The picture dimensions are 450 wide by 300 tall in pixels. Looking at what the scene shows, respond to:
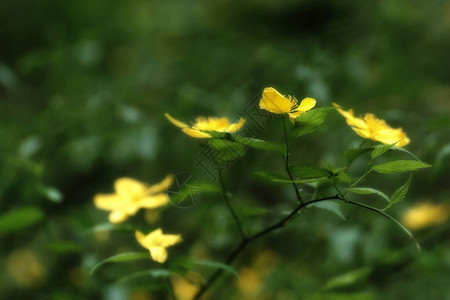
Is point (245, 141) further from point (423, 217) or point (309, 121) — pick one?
point (423, 217)

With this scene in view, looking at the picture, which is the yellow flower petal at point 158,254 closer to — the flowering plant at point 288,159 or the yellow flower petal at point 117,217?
the flowering plant at point 288,159

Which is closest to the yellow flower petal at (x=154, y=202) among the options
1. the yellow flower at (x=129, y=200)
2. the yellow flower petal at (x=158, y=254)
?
the yellow flower at (x=129, y=200)

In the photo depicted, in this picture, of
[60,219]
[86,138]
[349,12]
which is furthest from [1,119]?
[349,12]

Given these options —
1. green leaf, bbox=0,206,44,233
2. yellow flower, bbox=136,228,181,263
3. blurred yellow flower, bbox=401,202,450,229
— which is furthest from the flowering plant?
blurred yellow flower, bbox=401,202,450,229

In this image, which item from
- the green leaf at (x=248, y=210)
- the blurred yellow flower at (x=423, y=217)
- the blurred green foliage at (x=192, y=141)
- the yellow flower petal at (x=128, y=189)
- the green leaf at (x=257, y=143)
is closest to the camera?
the green leaf at (x=257, y=143)

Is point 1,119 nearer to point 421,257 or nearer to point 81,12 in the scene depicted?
point 81,12

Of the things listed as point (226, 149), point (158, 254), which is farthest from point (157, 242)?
point (226, 149)

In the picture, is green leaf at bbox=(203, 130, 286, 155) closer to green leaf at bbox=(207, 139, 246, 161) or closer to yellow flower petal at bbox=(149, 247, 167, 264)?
green leaf at bbox=(207, 139, 246, 161)
